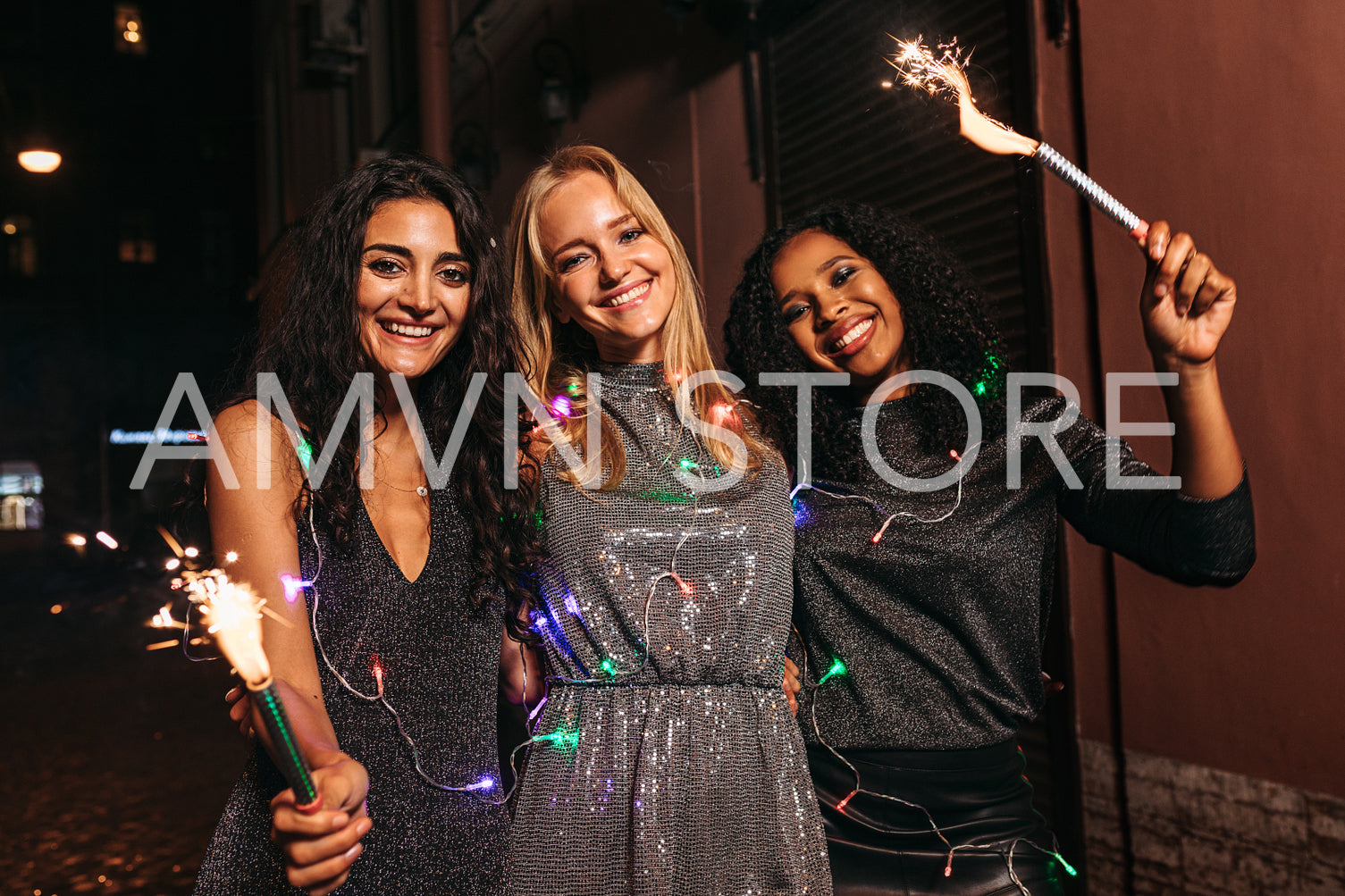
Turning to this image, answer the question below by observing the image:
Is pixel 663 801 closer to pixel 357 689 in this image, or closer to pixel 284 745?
pixel 357 689

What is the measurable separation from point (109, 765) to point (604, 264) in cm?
540

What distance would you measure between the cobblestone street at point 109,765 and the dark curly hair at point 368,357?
3.15 metres

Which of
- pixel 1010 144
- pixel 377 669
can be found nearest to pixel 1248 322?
pixel 1010 144

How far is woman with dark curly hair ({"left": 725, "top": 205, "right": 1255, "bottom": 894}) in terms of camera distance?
1894 millimetres

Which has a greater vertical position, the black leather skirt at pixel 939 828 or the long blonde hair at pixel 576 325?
the long blonde hair at pixel 576 325

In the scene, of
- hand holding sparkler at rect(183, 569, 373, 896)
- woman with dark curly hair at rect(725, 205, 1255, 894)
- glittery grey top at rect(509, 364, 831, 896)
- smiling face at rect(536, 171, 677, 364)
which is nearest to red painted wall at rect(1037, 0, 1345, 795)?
woman with dark curly hair at rect(725, 205, 1255, 894)

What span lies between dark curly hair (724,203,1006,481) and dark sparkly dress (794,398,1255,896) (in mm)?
136

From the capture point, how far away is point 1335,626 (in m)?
2.51

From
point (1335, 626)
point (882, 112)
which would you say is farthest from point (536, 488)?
point (882, 112)

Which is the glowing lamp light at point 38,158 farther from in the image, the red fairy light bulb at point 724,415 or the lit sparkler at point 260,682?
the lit sparkler at point 260,682

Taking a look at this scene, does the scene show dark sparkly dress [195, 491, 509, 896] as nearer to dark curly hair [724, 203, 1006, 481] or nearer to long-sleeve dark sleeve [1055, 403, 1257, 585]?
dark curly hair [724, 203, 1006, 481]

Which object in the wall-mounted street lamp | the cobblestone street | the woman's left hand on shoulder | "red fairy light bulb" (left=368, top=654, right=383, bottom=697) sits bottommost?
the cobblestone street

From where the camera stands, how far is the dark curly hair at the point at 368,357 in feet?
6.04

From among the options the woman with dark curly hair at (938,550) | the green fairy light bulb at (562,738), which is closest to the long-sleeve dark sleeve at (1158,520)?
the woman with dark curly hair at (938,550)
